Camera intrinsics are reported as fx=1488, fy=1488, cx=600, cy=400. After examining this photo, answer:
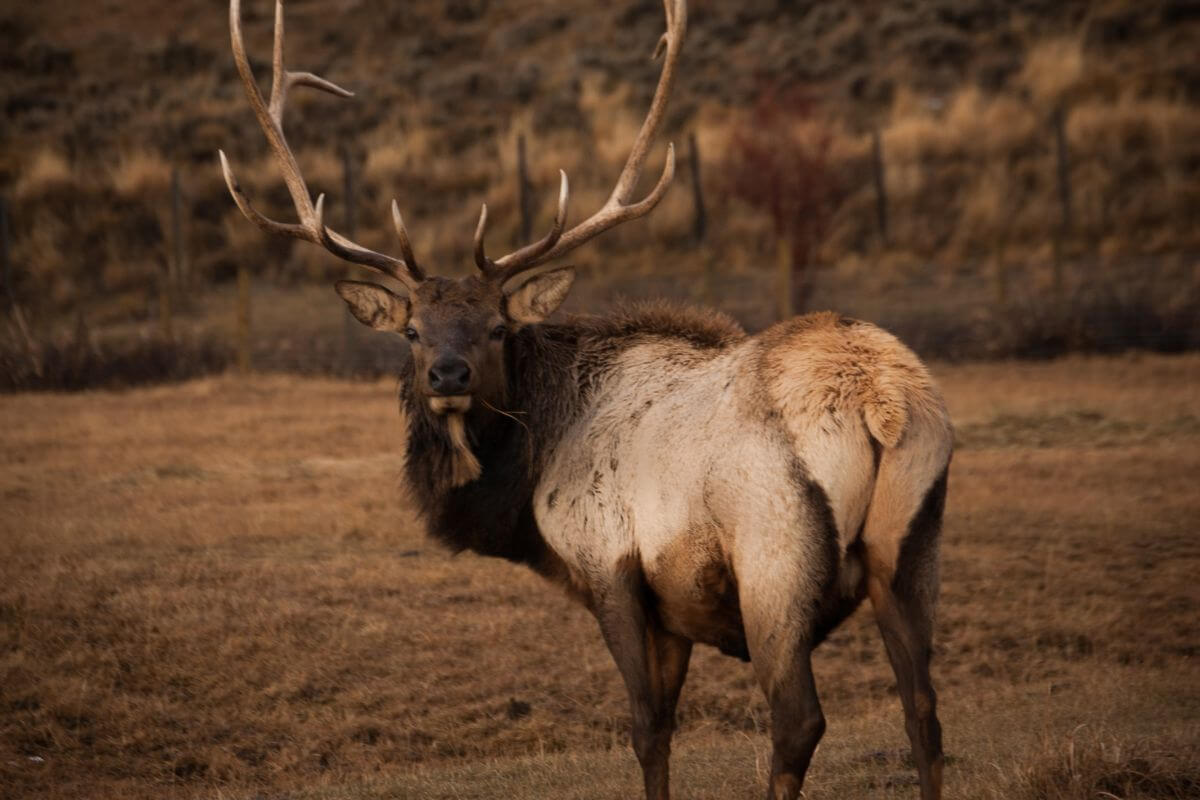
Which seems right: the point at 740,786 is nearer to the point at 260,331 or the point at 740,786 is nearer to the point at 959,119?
the point at 260,331

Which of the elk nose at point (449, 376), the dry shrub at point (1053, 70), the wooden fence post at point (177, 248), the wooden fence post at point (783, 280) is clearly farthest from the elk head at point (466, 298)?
the dry shrub at point (1053, 70)

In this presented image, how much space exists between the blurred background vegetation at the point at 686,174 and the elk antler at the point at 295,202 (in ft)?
38.4

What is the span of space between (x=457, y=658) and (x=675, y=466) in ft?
11.5

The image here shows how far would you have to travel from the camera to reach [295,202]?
7.57m

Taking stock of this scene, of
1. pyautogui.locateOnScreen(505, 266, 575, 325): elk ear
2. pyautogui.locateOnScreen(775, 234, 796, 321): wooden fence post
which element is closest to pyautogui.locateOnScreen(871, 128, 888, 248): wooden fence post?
pyautogui.locateOnScreen(775, 234, 796, 321): wooden fence post

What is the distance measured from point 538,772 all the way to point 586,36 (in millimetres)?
33928

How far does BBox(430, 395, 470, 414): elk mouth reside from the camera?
6.43 m

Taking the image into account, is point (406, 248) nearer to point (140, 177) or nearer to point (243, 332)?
point (243, 332)

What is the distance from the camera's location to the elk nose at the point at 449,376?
6352mm

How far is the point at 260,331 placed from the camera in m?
22.0

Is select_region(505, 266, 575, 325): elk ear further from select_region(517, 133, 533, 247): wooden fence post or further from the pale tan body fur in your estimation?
select_region(517, 133, 533, 247): wooden fence post

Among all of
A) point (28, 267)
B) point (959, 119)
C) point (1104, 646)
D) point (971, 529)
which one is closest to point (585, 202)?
point (959, 119)

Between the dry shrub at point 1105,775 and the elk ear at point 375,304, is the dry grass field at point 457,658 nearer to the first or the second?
the dry shrub at point 1105,775

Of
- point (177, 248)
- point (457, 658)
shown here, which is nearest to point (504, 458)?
point (457, 658)
